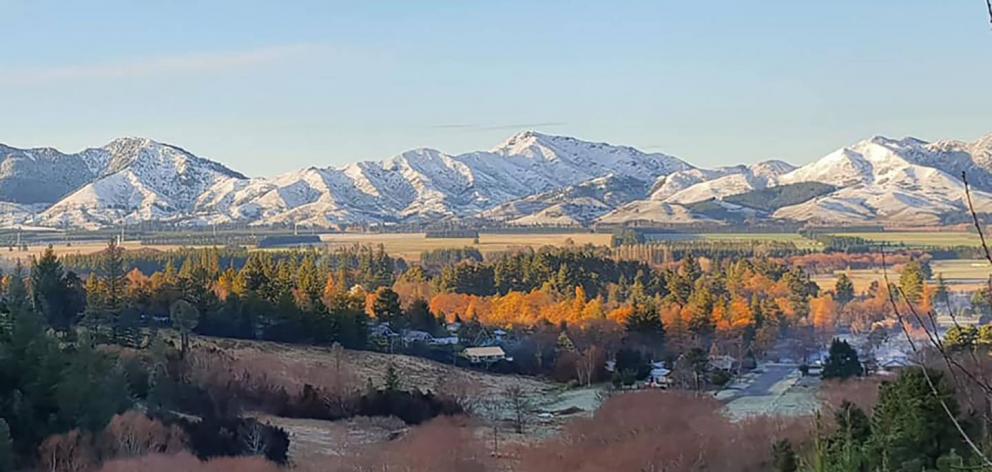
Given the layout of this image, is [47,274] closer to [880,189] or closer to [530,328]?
[530,328]

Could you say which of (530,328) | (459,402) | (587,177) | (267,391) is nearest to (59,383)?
(267,391)

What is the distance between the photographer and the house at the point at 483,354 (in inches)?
1380

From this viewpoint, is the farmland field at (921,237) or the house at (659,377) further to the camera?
the farmland field at (921,237)

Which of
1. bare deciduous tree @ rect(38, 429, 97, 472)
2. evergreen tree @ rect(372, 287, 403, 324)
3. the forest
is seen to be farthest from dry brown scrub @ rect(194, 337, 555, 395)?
bare deciduous tree @ rect(38, 429, 97, 472)

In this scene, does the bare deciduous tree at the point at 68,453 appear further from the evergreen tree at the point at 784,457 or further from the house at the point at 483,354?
the house at the point at 483,354

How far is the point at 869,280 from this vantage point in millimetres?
46156

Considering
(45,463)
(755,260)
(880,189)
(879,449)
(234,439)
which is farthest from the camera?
(880,189)

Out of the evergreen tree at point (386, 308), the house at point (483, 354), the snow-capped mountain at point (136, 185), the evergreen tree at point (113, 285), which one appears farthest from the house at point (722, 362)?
the snow-capped mountain at point (136, 185)

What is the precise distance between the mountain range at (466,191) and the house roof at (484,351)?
39098 mm

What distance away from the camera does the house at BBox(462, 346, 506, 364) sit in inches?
1380

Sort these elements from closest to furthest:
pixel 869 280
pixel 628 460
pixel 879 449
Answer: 1. pixel 879 449
2. pixel 628 460
3. pixel 869 280

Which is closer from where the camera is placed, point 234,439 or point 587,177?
point 234,439

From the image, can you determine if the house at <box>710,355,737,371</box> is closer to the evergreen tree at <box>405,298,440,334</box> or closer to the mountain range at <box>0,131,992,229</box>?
the evergreen tree at <box>405,298,440,334</box>

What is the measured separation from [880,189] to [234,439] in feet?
313
